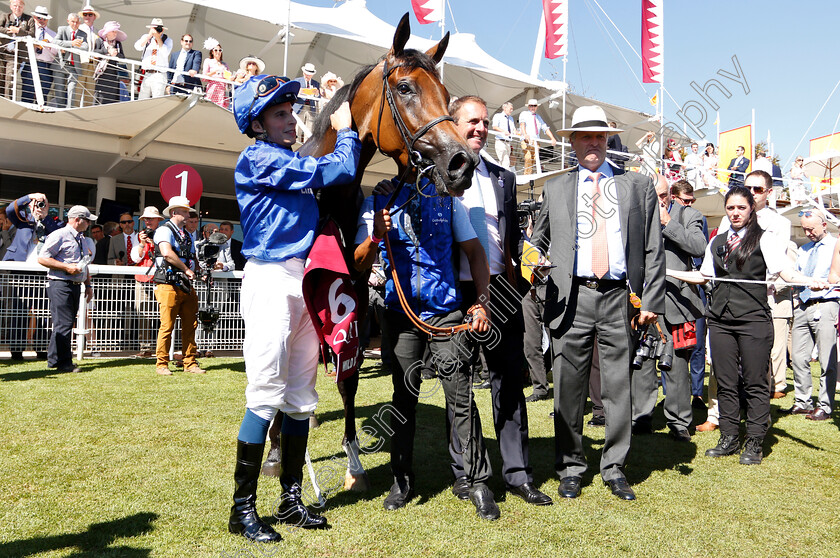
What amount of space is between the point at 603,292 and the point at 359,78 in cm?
194

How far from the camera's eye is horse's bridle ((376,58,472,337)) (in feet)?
9.23

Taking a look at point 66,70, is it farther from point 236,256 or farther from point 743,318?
point 743,318

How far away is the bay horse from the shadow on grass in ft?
5.21

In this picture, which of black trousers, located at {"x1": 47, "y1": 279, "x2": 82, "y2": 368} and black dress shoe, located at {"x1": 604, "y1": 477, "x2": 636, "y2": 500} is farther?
black trousers, located at {"x1": 47, "y1": 279, "x2": 82, "y2": 368}

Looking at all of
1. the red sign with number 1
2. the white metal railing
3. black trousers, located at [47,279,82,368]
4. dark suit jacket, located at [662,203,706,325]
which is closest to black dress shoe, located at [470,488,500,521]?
dark suit jacket, located at [662,203,706,325]

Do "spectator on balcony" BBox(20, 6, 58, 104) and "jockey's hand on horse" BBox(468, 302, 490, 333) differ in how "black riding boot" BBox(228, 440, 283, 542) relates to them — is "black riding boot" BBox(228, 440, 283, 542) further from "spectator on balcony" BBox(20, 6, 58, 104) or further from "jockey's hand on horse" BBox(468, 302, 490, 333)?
"spectator on balcony" BBox(20, 6, 58, 104)

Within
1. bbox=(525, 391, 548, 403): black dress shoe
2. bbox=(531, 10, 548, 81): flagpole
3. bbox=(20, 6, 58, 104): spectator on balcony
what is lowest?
bbox=(525, 391, 548, 403): black dress shoe

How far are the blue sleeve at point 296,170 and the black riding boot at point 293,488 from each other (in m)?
1.22

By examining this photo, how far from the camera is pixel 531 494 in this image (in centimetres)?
345

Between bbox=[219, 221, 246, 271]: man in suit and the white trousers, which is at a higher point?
bbox=[219, 221, 246, 271]: man in suit

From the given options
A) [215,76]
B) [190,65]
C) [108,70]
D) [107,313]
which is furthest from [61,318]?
[190,65]

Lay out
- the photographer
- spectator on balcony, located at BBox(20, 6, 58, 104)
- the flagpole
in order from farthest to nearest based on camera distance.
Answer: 1. the flagpole
2. spectator on balcony, located at BBox(20, 6, 58, 104)
3. the photographer

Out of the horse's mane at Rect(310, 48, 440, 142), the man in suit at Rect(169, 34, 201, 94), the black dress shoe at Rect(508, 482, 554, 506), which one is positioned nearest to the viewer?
the horse's mane at Rect(310, 48, 440, 142)

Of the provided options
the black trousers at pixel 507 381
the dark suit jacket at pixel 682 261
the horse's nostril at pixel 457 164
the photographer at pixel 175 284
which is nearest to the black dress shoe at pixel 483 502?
the black trousers at pixel 507 381
